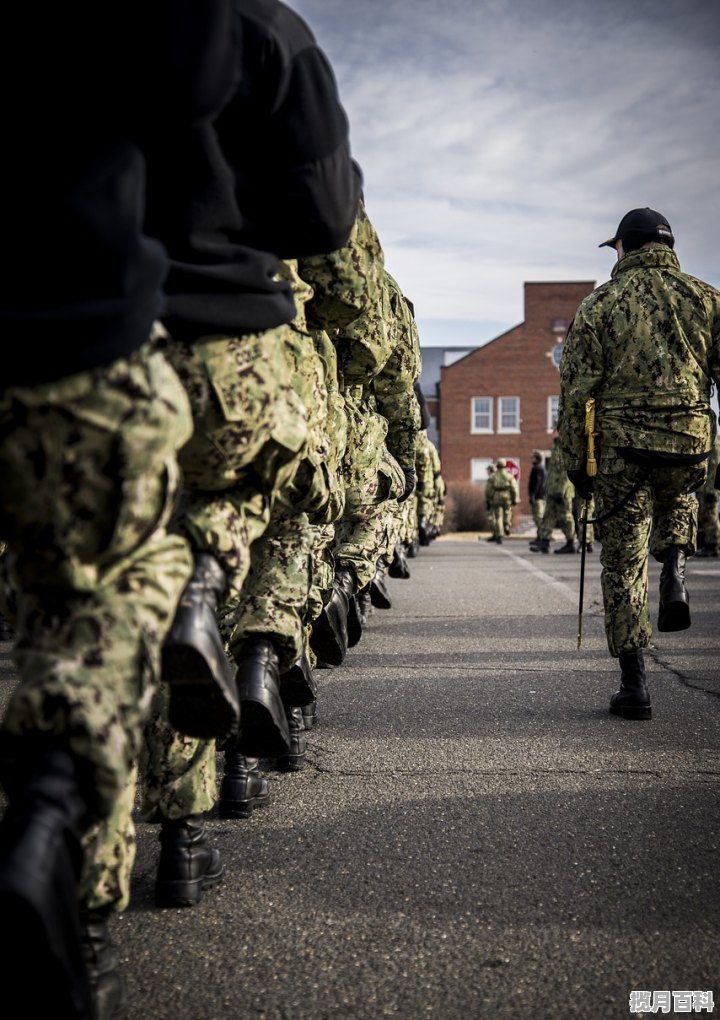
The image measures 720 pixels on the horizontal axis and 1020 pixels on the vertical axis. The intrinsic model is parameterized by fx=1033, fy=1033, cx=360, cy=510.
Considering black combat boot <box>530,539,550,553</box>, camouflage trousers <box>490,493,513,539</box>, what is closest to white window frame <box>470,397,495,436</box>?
camouflage trousers <box>490,493,513,539</box>

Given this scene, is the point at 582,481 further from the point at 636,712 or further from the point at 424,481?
the point at 424,481

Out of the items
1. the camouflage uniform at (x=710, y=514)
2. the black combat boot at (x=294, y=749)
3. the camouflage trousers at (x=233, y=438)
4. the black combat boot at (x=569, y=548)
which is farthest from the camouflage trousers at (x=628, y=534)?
the black combat boot at (x=569, y=548)

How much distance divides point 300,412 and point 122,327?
108 cm

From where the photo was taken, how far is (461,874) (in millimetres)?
2914

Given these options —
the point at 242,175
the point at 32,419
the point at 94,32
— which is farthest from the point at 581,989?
the point at 94,32

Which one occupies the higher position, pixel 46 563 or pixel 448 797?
pixel 46 563

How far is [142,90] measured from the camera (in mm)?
1779

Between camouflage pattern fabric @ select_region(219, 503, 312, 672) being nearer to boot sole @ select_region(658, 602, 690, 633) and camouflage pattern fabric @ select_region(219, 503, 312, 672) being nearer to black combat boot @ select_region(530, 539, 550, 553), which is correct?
boot sole @ select_region(658, 602, 690, 633)

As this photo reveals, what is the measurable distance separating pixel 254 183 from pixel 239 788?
2042mm

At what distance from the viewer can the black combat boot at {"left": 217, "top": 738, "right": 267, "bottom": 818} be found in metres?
3.48

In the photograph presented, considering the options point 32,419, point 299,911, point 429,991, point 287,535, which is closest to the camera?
point 32,419

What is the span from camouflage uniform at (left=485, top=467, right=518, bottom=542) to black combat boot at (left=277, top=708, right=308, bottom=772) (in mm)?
21569

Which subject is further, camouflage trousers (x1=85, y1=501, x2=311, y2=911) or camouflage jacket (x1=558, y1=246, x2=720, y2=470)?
camouflage jacket (x1=558, y1=246, x2=720, y2=470)

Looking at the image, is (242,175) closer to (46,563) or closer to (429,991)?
(46,563)
